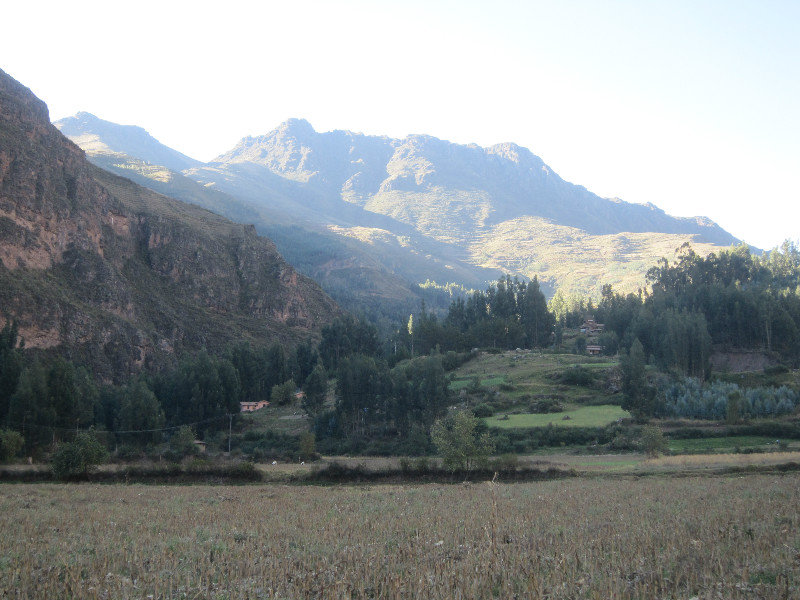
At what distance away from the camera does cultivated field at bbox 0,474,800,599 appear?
10.8 m

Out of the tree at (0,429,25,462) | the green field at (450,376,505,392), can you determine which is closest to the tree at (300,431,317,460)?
the tree at (0,429,25,462)

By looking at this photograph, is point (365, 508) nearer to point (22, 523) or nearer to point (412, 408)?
point (22, 523)

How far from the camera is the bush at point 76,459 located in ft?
139

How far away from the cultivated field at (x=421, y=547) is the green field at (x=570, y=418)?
126 feet

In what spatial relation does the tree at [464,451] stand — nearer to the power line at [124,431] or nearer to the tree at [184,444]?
the tree at [184,444]

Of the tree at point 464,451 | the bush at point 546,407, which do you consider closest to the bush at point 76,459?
the tree at point 464,451

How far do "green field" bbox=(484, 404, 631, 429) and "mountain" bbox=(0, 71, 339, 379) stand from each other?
78.6m

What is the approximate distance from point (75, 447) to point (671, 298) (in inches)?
4471

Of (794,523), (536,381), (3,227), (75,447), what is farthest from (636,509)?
(3,227)

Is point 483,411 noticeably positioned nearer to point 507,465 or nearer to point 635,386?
point 635,386

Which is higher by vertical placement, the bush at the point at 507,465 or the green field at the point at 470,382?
the green field at the point at 470,382

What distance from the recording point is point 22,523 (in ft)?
68.6

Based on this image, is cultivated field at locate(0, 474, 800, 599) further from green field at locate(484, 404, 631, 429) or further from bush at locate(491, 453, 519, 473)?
green field at locate(484, 404, 631, 429)

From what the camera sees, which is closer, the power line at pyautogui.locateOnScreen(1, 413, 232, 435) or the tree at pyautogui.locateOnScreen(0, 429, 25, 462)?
the tree at pyautogui.locateOnScreen(0, 429, 25, 462)
